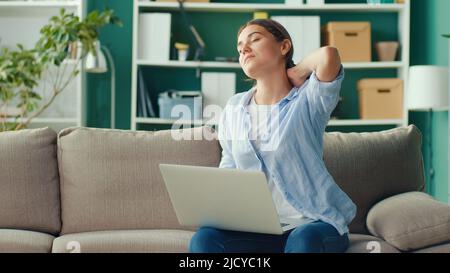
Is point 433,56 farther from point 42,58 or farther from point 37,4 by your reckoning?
point 37,4

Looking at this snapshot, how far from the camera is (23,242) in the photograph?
254 centimetres

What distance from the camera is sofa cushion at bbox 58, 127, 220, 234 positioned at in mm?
2771

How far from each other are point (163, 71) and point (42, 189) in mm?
2788

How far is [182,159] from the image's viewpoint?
284 cm

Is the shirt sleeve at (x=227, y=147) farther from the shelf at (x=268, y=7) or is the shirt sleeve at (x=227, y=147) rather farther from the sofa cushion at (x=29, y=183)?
the shelf at (x=268, y=7)

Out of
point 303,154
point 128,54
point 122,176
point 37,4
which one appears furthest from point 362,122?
point 303,154

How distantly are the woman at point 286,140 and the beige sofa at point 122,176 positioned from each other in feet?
1.61

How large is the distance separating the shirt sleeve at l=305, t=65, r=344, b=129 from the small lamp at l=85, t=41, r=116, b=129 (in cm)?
303

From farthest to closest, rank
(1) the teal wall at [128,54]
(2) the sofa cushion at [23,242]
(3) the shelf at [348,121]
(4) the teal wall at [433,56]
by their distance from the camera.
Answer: (1) the teal wall at [128,54]
(3) the shelf at [348,121]
(4) the teal wall at [433,56]
(2) the sofa cushion at [23,242]

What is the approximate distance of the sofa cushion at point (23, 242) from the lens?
2.52 meters

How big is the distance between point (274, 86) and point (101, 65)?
9.71ft

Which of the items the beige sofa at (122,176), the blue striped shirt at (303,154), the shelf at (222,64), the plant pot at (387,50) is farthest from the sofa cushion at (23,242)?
the plant pot at (387,50)
